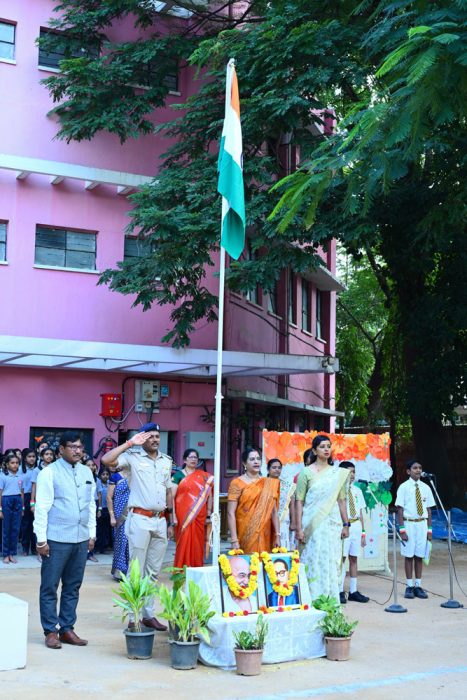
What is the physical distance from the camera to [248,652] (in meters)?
7.85

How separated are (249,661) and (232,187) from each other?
4501 mm

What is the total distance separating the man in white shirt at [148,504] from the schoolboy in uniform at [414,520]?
4336 mm

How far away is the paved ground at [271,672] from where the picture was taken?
7277 mm

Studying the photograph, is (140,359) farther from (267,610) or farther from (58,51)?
(267,610)

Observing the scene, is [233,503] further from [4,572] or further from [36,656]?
[4,572]

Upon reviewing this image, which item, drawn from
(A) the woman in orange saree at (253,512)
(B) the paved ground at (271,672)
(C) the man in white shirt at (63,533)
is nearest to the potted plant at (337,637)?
(B) the paved ground at (271,672)

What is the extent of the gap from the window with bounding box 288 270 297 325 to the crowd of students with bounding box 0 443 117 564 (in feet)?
36.5

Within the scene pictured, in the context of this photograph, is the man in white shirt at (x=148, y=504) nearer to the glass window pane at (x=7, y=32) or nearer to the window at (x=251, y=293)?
the window at (x=251, y=293)

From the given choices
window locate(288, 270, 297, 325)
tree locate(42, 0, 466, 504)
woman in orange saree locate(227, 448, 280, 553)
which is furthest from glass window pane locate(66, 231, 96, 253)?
woman in orange saree locate(227, 448, 280, 553)

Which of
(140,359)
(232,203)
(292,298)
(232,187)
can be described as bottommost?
(140,359)

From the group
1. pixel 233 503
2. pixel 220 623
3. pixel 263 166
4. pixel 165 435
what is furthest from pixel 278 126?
pixel 220 623

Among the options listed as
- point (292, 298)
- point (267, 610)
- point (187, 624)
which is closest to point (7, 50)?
point (292, 298)

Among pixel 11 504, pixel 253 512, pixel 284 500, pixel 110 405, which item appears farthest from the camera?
pixel 110 405

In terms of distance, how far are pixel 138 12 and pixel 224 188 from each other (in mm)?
12158
